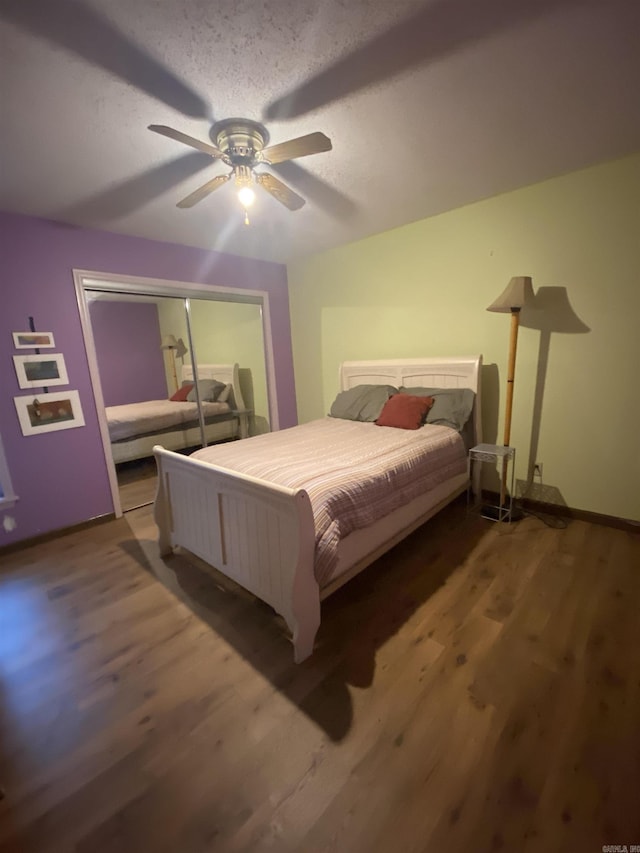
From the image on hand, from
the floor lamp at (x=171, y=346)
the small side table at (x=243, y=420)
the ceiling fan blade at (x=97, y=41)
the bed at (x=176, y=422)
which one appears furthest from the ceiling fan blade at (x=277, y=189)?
the small side table at (x=243, y=420)

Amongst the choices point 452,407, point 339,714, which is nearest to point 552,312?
point 452,407

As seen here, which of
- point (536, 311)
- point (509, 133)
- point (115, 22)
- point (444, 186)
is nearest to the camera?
point (115, 22)

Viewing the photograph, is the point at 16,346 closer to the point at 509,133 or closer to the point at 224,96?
the point at 224,96

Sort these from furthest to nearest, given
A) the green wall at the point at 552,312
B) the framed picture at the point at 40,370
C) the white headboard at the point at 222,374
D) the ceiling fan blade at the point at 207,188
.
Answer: the white headboard at the point at 222,374
the framed picture at the point at 40,370
the green wall at the point at 552,312
the ceiling fan blade at the point at 207,188

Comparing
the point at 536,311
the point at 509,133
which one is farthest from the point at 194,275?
the point at 536,311

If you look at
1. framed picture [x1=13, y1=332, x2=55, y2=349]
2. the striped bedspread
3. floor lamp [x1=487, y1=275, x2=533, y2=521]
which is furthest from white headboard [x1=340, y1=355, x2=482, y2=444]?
framed picture [x1=13, y1=332, x2=55, y2=349]

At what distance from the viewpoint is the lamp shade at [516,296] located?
7.69ft

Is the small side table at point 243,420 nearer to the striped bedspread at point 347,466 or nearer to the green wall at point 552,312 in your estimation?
the striped bedspread at point 347,466

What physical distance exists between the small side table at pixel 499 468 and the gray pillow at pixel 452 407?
0.24 m

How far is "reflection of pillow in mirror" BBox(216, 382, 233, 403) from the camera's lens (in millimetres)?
3945

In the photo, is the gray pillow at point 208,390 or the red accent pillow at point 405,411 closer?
the red accent pillow at point 405,411

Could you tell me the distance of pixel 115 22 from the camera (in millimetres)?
1160

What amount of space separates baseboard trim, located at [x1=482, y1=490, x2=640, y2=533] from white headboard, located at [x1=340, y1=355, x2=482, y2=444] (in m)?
0.59

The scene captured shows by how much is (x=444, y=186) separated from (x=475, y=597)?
2642 millimetres
